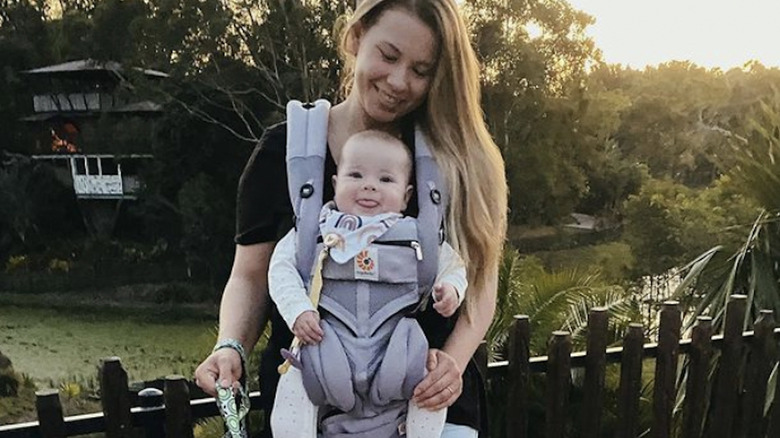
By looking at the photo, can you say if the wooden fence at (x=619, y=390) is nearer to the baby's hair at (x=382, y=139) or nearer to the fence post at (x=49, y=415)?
the fence post at (x=49, y=415)

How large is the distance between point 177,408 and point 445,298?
747 mm

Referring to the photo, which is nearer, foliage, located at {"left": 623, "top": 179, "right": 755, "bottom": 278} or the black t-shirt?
the black t-shirt

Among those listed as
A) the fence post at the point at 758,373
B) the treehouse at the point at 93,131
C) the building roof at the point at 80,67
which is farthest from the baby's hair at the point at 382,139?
the building roof at the point at 80,67

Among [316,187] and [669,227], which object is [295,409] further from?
[669,227]

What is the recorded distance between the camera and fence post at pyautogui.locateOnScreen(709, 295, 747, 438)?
7.43ft

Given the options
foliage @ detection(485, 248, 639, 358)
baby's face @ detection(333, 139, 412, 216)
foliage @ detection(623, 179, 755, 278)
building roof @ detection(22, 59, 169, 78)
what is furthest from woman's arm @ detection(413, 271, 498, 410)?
building roof @ detection(22, 59, 169, 78)

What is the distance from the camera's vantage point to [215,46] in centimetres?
1392

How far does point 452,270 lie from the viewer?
43.2 inches

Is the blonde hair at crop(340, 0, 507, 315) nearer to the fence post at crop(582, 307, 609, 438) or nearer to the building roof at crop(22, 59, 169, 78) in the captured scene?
the fence post at crop(582, 307, 609, 438)

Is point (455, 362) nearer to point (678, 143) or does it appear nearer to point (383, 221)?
point (383, 221)

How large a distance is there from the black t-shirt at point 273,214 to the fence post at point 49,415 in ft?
1.71

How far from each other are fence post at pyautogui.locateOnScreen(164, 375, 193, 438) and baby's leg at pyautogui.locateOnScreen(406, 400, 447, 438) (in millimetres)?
635

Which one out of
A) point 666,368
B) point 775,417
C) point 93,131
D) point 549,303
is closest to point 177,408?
point 666,368

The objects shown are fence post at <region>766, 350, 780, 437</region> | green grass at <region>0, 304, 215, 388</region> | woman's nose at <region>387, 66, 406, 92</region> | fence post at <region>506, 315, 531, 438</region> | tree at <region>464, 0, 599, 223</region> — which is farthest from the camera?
tree at <region>464, 0, 599, 223</region>
